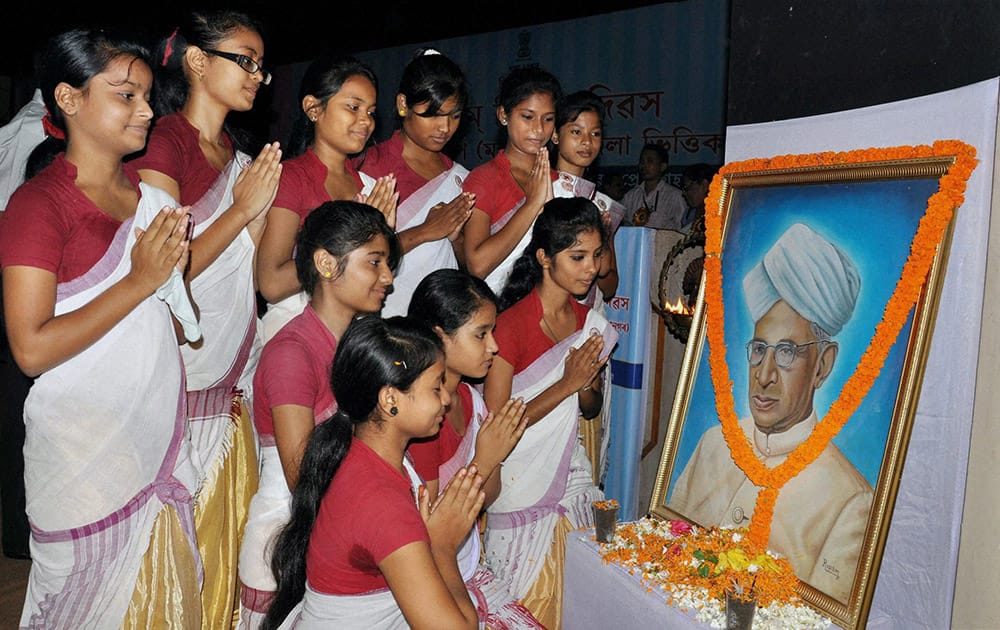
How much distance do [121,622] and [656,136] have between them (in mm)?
6925

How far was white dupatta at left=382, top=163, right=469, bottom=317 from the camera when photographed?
10.2 ft

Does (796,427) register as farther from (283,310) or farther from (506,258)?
(283,310)

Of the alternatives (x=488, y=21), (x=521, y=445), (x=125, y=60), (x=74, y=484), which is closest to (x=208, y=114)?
(x=125, y=60)

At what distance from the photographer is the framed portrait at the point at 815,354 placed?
1803mm

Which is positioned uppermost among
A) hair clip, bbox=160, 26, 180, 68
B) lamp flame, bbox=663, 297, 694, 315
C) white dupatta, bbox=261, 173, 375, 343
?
hair clip, bbox=160, 26, 180, 68

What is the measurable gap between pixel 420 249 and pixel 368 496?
1459mm

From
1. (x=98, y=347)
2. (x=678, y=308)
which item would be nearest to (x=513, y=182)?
(x=678, y=308)

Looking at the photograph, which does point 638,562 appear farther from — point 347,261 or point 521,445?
point 347,261

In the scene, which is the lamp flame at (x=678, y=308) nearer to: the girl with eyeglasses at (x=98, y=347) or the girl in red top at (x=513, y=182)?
the girl in red top at (x=513, y=182)

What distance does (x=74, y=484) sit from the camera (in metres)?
2.15

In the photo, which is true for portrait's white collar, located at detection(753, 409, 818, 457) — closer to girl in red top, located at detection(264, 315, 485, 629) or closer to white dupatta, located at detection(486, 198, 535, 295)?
girl in red top, located at detection(264, 315, 485, 629)

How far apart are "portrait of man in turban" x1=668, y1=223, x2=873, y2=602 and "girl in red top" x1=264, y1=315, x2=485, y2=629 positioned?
67 cm

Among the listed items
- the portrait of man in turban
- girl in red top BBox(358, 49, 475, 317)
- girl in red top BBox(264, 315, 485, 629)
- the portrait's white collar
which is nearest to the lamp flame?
girl in red top BBox(358, 49, 475, 317)

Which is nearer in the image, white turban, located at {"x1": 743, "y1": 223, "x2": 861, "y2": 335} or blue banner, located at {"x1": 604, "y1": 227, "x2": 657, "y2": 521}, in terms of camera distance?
white turban, located at {"x1": 743, "y1": 223, "x2": 861, "y2": 335}
